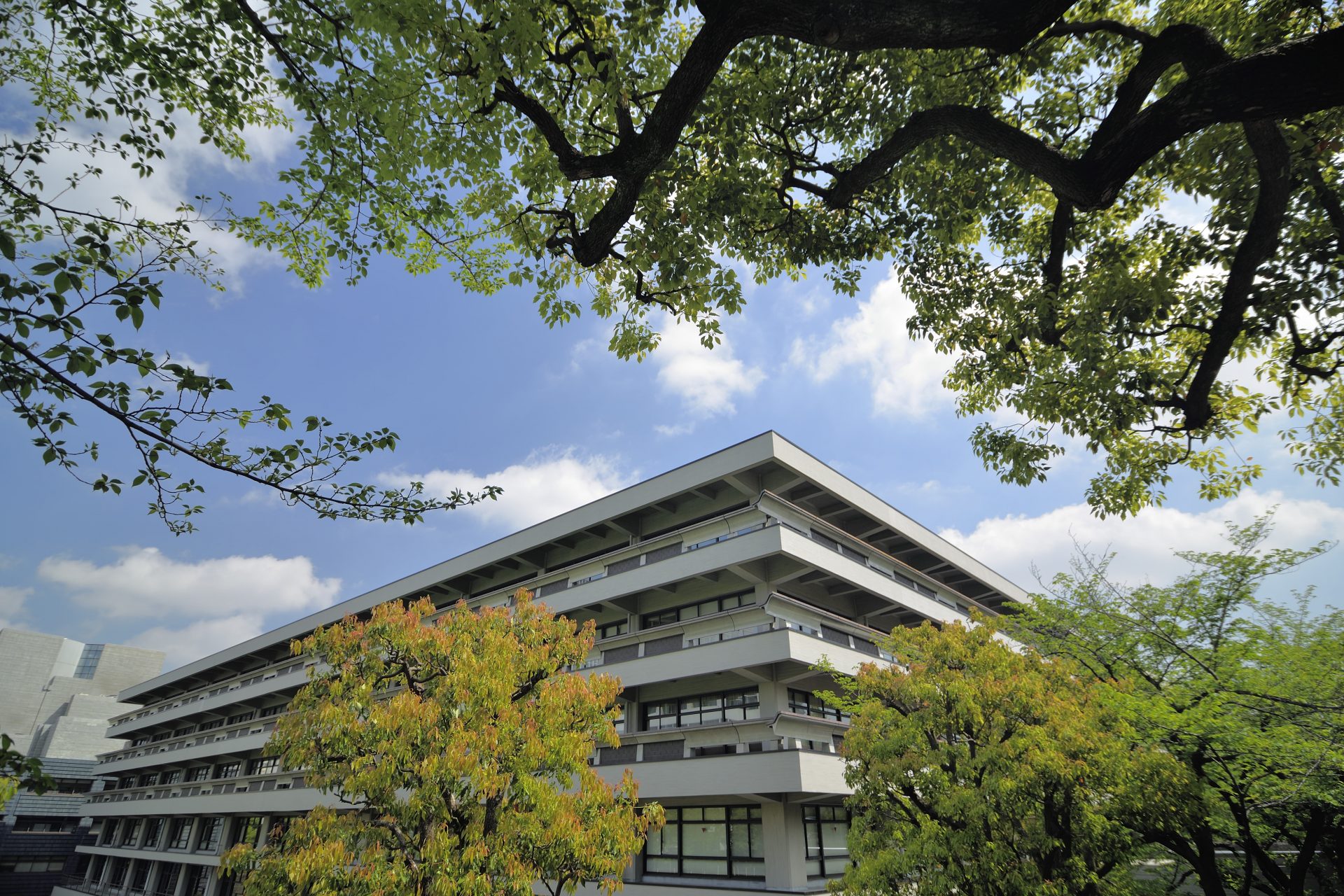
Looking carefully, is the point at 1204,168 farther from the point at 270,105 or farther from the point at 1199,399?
the point at 270,105

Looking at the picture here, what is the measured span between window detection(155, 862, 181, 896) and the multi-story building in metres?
11.6

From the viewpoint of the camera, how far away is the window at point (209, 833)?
34.9 metres

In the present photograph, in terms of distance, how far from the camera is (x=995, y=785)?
10.7 m

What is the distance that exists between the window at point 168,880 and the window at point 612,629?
33236 millimetres

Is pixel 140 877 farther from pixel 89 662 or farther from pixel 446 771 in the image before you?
pixel 89 662

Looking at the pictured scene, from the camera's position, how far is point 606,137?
743 centimetres

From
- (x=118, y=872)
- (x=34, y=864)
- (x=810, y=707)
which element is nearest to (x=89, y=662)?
(x=34, y=864)

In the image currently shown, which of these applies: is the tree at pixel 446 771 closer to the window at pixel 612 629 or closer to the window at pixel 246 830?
the window at pixel 612 629

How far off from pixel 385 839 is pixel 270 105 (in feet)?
36.6

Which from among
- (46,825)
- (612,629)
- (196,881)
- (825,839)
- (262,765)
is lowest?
(196,881)

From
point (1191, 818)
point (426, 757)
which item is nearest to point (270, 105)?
point (426, 757)

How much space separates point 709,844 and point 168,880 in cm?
3991

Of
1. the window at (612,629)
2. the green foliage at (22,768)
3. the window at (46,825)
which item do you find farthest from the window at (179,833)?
the green foliage at (22,768)

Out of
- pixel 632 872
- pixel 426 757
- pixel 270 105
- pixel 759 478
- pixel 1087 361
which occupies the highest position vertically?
pixel 759 478
